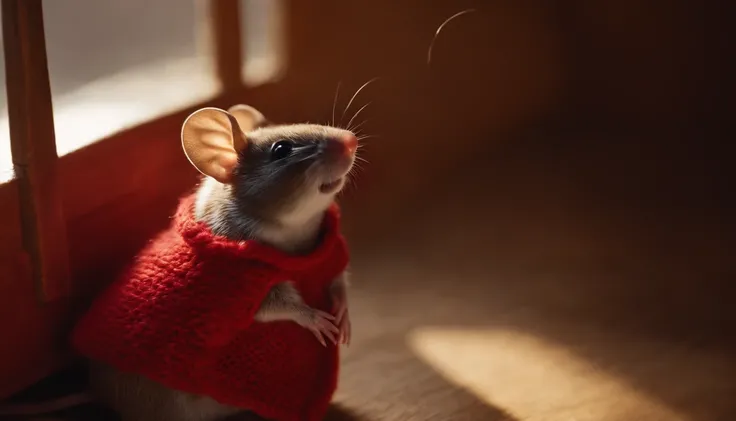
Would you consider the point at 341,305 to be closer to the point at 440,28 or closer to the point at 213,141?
the point at 213,141

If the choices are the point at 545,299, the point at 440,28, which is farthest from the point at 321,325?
the point at 440,28

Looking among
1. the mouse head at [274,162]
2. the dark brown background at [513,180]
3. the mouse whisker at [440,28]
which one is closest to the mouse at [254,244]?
the mouse head at [274,162]

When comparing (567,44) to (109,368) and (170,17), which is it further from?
(109,368)

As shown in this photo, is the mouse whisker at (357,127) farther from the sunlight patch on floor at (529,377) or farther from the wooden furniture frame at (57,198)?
the sunlight patch on floor at (529,377)

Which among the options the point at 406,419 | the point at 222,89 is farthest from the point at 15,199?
the point at 406,419

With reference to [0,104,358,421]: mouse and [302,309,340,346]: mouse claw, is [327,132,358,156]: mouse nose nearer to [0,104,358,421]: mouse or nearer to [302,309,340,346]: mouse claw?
[0,104,358,421]: mouse

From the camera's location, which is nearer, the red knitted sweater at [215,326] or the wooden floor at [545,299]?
the red knitted sweater at [215,326]
